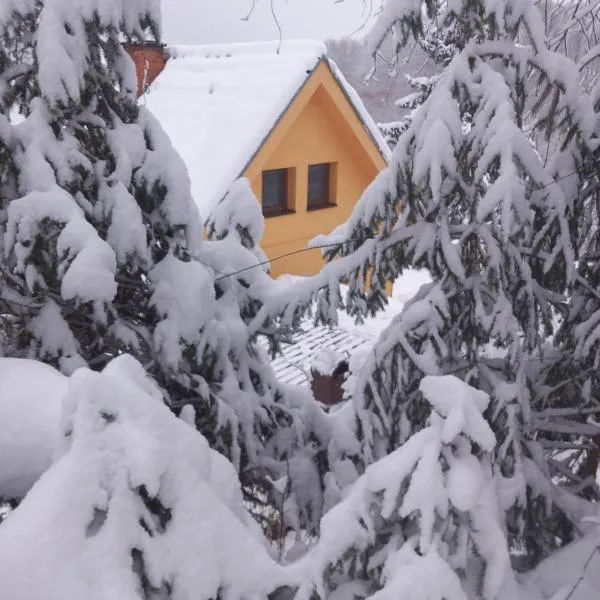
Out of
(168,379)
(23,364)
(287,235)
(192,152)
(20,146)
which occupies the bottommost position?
(287,235)

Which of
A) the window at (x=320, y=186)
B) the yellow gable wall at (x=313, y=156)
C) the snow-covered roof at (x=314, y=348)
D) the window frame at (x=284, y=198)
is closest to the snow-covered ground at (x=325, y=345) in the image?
the snow-covered roof at (x=314, y=348)

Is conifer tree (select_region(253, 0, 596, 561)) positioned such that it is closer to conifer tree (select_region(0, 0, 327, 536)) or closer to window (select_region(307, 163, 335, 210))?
conifer tree (select_region(0, 0, 327, 536))

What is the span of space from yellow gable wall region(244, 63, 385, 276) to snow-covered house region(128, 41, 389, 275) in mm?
20

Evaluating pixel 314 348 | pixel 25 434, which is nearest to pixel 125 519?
pixel 25 434

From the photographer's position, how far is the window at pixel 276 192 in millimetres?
11680

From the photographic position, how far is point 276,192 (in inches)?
467

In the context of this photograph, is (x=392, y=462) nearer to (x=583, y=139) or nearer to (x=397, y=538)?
(x=397, y=538)

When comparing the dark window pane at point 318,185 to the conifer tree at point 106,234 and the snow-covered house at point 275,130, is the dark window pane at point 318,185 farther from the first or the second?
the conifer tree at point 106,234

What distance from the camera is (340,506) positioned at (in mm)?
2148

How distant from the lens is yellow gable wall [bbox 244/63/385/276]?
10961mm

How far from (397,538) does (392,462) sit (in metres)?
0.28

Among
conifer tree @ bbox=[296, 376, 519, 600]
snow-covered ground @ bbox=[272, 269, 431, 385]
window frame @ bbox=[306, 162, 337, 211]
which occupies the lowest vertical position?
snow-covered ground @ bbox=[272, 269, 431, 385]

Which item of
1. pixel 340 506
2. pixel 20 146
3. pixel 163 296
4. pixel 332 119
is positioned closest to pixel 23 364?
pixel 163 296

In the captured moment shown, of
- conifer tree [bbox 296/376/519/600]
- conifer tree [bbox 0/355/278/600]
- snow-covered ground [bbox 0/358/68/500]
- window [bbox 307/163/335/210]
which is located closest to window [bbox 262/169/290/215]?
window [bbox 307/163/335/210]
